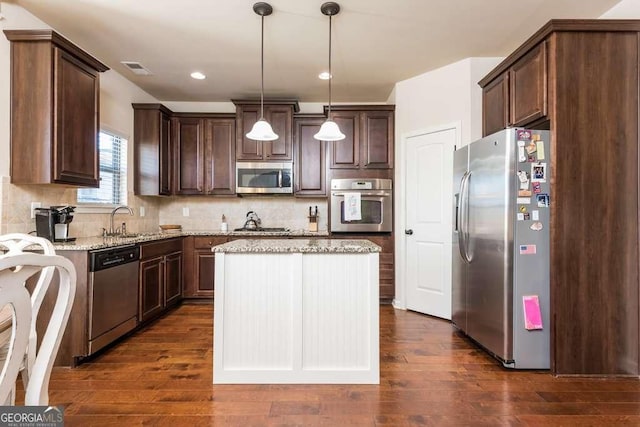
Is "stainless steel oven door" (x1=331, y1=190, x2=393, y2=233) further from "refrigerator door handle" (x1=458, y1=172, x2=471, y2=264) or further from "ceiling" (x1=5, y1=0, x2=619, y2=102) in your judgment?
"ceiling" (x1=5, y1=0, x2=619, y2=102)

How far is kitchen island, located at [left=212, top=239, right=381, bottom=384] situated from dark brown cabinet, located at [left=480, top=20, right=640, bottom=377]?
133cm

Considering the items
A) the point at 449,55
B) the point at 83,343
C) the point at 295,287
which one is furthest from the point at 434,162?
the point at 83,343

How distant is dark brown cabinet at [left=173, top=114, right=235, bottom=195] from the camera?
4.34 m

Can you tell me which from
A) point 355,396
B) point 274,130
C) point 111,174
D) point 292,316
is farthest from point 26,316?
point 274,130

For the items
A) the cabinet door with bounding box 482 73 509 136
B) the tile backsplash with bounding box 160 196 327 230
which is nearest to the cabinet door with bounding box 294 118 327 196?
the tile backsplash with bounding box 160 196 327 230

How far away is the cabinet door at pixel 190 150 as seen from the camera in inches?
171

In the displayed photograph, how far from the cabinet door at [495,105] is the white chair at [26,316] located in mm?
3120

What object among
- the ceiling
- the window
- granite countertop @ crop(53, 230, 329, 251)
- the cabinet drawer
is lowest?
the cabinet drawer

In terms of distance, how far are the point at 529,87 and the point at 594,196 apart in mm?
919

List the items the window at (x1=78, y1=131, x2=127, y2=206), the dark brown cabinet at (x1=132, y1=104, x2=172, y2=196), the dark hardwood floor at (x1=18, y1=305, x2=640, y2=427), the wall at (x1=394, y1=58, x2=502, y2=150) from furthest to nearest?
the dark brown cabinet at (x1=132, y1=104, x2=172, y2=196) → the window at (x1=78, y1=131, x2=127, y2=206) → the wall at (x1=394, y1=58, x2=502, y2=150) → the dark hardwood floor at (x1=18, y1=305, x2=640, y2=427)

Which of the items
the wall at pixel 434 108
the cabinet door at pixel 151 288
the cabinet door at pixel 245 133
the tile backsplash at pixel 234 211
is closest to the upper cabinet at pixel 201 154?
the cabinet door at pixel 245 133

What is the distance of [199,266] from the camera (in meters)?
4.09

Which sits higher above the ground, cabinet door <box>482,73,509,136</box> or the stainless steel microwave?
cabinet door <box>482,73,509,136</box>

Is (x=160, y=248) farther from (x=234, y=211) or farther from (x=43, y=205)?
(x=234, y=211)
